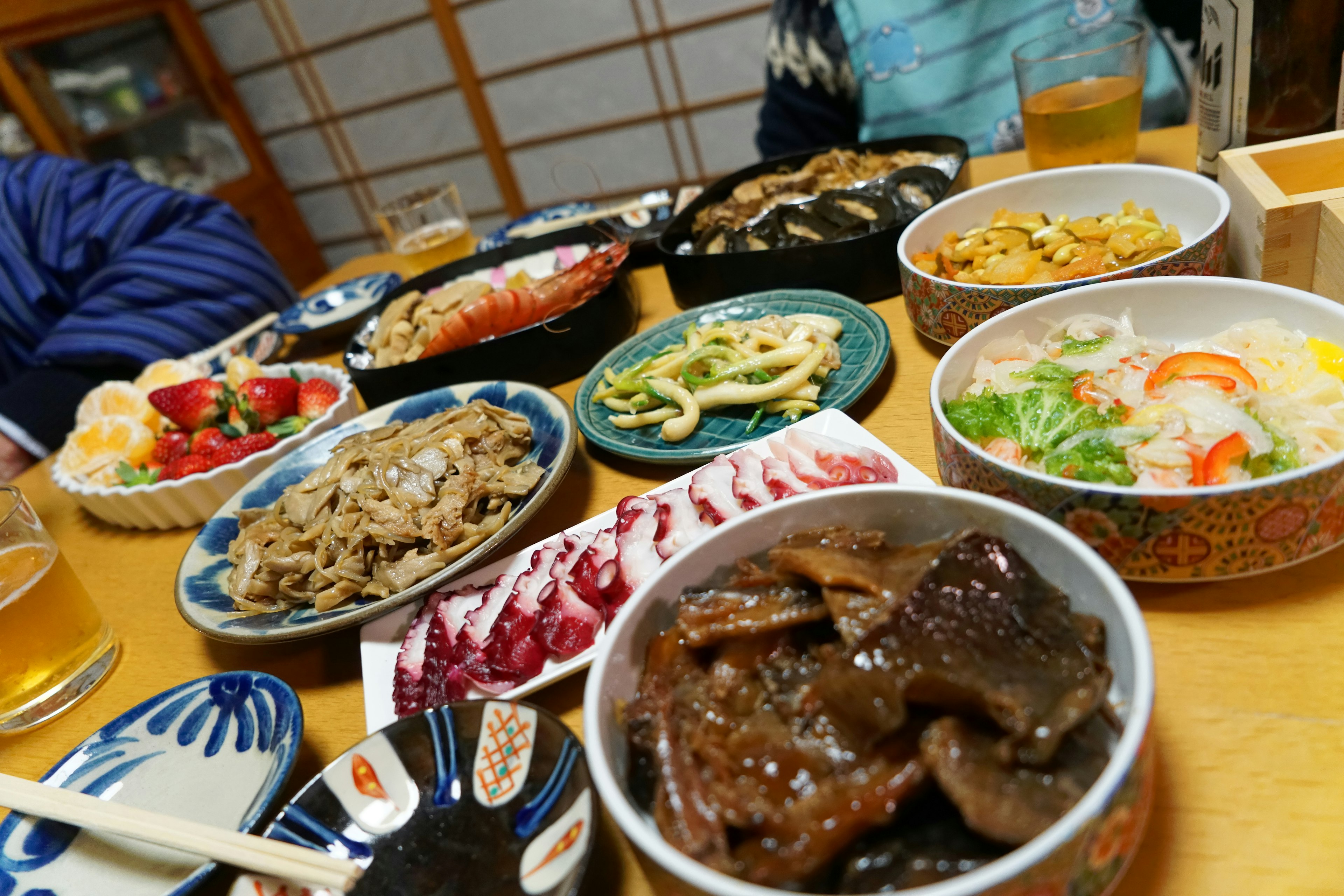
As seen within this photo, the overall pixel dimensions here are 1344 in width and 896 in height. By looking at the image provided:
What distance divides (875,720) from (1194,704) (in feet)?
1.37

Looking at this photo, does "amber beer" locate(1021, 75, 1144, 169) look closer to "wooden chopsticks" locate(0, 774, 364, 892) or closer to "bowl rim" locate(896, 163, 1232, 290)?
"bowl rim" locate(896, 163, 1232, 290)

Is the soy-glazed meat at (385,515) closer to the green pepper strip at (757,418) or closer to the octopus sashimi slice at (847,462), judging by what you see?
the green pepper strip at (757,418)

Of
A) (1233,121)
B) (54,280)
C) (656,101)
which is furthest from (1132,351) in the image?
(656,101)

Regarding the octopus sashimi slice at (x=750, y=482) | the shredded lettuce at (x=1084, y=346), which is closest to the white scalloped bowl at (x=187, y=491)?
the octopus sashimi slice at (x=750, y=482)

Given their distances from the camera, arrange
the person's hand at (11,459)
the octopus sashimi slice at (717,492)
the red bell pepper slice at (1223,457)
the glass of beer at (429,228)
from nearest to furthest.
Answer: the red bell pepper slice at (1223,457) → the octopus sashimi slice at (717,492) → the person's hand at (11,459) → the glass of beer at (429,228)

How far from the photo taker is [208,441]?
1959mm

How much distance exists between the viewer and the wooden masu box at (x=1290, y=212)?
1.20 metres

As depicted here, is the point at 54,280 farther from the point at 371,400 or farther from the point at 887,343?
the point at 887,343

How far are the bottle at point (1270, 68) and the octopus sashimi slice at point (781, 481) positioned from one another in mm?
1125

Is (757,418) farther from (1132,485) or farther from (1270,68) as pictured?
(1270,68)

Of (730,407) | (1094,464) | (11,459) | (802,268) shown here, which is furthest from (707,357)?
(11,459)

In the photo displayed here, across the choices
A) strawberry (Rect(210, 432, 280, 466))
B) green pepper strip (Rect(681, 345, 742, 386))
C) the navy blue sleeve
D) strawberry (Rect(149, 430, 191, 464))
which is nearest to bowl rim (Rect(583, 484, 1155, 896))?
green pepper strip (Rect(681, 345, 742, 386))

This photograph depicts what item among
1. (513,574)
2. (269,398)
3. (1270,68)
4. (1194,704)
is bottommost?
(1194,704)

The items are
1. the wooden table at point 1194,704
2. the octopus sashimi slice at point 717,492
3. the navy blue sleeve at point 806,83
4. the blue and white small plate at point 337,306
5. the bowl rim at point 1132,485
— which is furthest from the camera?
the navy blue sleeve at point 806,83
